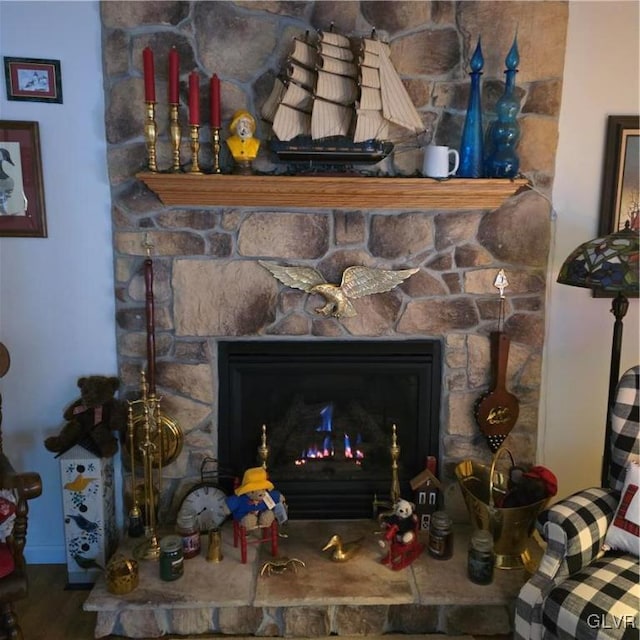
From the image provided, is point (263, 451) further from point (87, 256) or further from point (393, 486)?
point (87, 256)

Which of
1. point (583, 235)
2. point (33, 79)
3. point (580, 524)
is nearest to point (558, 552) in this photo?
point (580, 524)

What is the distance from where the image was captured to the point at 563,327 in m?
2.43

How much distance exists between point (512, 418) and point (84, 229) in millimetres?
1880

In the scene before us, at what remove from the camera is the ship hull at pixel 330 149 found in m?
2.12

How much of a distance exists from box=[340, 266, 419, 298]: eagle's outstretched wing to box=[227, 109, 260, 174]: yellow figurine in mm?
564

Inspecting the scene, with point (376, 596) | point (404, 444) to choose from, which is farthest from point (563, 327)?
point (376, 596)

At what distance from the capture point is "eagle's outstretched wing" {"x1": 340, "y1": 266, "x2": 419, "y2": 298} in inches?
90.7

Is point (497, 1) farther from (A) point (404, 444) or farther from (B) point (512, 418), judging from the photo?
(A) point (404, 444)

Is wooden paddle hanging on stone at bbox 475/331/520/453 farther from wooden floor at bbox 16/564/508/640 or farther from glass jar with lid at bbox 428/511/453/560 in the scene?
wooden floor at bbox 16/564/508/640

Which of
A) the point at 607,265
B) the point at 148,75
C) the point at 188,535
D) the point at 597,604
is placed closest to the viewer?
the point at 597,604

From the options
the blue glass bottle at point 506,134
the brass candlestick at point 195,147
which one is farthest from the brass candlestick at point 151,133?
the blue glass bottle at point 506,134

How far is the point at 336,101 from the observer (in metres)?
2.10

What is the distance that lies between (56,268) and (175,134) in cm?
71

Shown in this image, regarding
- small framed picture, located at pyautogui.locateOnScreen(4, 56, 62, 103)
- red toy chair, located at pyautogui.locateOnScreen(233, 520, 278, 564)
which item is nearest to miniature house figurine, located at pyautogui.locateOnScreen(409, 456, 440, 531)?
red toy chair, located at pyautogui.locateOnScreen(233, 520, 278, 564)
